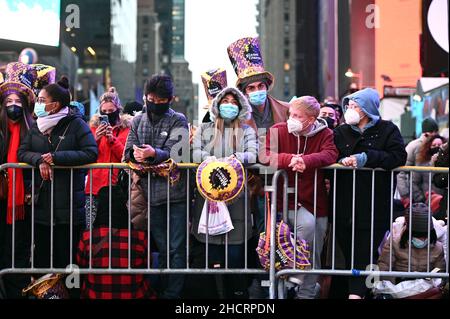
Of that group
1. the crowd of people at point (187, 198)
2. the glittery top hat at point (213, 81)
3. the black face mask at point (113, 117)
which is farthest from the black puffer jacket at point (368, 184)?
the black face mask at point (113, 117)

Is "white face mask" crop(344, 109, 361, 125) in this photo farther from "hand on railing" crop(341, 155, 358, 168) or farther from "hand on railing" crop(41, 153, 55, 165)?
"hand on railing" crop(41, 153, 55, 165)

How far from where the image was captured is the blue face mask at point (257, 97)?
774 centimetres

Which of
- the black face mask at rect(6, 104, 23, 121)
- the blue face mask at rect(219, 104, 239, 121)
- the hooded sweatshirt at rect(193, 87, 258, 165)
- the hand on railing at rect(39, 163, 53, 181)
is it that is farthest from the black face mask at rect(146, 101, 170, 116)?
the black face mask at rect(6, 104, 23, 121)

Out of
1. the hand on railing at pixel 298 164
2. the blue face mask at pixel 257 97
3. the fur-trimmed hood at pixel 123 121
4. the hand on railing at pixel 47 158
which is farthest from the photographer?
the fur-trimmed hood at pixel 123 121

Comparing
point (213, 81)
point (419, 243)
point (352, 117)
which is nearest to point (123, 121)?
point (213, 81)

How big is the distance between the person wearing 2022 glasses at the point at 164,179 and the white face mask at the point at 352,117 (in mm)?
1475

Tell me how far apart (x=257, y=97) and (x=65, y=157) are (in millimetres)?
2054

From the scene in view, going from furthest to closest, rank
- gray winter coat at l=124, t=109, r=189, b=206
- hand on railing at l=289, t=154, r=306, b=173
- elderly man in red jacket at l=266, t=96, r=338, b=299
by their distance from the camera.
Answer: gray winter coat at l=124, t=109, r=189, b=206, elderly man in red jacket at l=266, t=96, r=338, b=299, hand on railing at l=289, t=154, r=306, b=173

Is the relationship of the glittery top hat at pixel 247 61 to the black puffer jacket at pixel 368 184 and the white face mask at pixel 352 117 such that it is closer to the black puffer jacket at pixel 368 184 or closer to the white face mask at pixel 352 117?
the white face mask at pixel 352 117

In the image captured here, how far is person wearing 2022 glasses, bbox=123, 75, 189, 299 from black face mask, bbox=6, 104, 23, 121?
115 centimetres

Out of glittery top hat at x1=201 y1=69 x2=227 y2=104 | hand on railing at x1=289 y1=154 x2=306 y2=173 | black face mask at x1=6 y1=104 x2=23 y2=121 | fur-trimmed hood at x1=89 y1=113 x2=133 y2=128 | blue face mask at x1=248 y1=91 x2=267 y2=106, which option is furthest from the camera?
fur-trimmed hood at x1=89 y1=113 x2=133 y2=128

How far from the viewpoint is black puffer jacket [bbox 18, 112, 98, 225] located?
6863 mm

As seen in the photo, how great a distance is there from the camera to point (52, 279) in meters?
6.95

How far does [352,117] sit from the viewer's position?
277 inches
